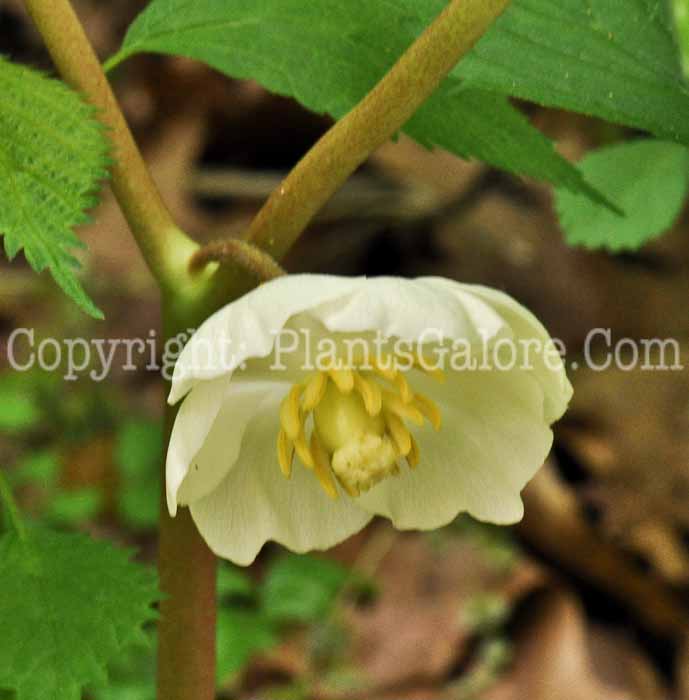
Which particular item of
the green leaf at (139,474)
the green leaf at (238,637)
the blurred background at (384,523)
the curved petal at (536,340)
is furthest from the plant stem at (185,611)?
the green leaf at (139,474)

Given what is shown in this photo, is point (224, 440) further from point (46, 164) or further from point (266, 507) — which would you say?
point (46, 164)

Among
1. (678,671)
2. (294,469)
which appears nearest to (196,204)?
(678,671)

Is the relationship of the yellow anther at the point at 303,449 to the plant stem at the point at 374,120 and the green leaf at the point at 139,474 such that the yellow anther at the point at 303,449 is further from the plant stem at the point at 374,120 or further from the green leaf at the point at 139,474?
the green leaf at the point at 139,474

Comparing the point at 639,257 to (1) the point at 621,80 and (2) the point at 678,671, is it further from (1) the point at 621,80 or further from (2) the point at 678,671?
(1) the point at 621,80

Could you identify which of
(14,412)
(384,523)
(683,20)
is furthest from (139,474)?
(683,20)

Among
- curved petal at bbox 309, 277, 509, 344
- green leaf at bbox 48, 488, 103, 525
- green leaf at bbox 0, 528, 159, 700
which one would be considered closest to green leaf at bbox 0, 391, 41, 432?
green leaf at bbox 48, 488, 103, 525

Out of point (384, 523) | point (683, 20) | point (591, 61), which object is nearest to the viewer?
point (683, 20)
